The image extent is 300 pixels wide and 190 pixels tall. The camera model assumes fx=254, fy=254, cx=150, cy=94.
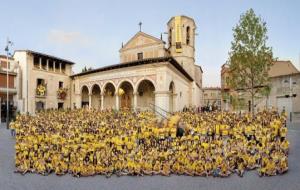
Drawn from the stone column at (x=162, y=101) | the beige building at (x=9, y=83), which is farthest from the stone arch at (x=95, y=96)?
the stone column at (x=162, y=101)

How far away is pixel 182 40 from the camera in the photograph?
36.7m

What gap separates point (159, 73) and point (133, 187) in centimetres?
1628

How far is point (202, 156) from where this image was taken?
9.71 meters

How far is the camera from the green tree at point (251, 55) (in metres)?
21.1

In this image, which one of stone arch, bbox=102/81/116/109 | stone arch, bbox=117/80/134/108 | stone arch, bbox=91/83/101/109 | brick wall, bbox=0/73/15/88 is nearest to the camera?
brick wall, bbox=0/73/15/88

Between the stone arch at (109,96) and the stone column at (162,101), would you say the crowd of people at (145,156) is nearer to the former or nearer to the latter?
the stone column at (162,101)

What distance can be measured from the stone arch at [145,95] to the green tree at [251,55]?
9433 mm

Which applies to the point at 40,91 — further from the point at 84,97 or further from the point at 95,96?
the point at 95,96

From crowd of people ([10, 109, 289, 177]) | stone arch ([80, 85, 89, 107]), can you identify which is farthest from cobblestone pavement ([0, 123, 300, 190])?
stone arch ([80, 85, 89, 107])

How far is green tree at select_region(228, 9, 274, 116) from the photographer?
21.1 metres

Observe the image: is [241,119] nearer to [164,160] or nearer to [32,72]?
[164,160]

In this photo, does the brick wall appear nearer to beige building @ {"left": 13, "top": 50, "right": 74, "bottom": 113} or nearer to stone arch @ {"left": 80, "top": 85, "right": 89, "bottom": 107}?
beige building @ {"left": 13, "top": 50, "right": 74, "bottom": 113}

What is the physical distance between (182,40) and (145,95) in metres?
12.3

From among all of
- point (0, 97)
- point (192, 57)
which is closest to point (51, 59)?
point (0, 97)
